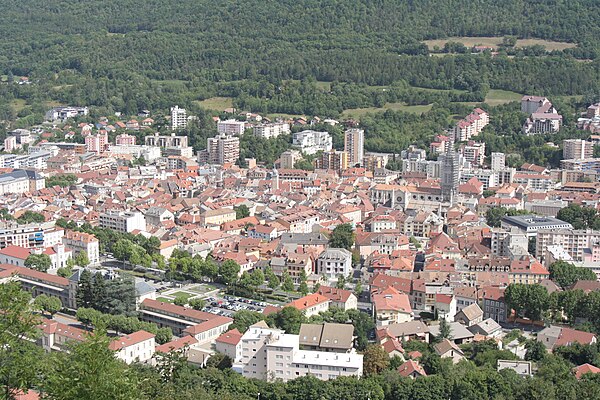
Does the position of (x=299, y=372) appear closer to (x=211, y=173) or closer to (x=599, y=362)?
(x=599, y=362)

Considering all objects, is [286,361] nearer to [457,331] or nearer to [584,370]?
[457,331]

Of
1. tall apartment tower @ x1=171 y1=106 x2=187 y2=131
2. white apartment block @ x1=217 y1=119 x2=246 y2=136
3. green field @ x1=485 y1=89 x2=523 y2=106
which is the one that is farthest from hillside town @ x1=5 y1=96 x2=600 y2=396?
green field @ x1=485 y1=89 x2=523 y2=106

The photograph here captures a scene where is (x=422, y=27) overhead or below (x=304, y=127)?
overhead

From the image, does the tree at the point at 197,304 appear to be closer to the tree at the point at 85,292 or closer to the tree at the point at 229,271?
the tree at the point at 229,271

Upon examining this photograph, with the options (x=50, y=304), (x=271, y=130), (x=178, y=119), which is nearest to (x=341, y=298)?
(x=50, y=304)

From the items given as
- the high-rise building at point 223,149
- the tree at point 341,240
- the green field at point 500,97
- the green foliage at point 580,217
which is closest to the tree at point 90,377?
the tree at point 341,240

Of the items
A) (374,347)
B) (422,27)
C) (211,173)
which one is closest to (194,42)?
(422,27)
